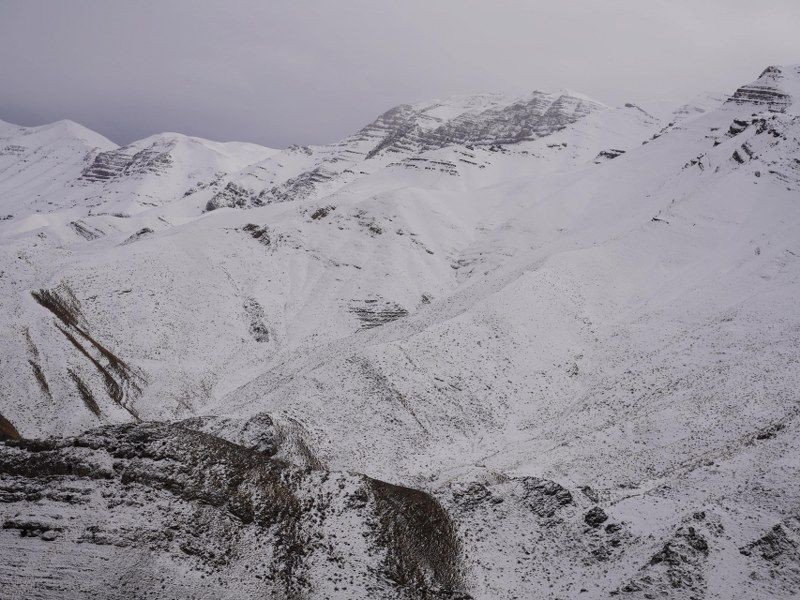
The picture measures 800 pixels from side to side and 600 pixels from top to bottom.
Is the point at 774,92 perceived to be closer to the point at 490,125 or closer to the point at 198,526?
→ the point at 490,125

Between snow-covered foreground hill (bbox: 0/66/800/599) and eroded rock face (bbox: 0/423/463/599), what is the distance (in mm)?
95

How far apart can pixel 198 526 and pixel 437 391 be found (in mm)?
22361

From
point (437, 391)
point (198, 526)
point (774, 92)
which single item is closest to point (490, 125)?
point (774, 92)

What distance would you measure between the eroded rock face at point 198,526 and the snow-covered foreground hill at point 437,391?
0.09 m

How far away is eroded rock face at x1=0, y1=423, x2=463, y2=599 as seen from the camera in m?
14.9

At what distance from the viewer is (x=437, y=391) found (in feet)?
121

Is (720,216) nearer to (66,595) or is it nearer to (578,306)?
(578,306)

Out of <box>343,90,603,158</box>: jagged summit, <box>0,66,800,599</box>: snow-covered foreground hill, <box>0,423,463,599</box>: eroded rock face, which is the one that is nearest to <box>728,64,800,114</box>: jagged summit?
<box>0,66,800,599</box>: snow-covered foreground hill

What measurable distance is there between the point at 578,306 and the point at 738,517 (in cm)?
3120

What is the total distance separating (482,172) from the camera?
10444cm

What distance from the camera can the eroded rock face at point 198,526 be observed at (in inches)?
586

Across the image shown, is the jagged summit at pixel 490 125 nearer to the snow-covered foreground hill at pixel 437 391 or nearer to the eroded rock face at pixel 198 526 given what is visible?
the snow-covered foreground hill at pixel 437 391

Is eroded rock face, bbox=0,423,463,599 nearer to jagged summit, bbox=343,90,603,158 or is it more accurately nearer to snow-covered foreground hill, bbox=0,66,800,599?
snow-covered foreground hill, bbox=0,66,800,599

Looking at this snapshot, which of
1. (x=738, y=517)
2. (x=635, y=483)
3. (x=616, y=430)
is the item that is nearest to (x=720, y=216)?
(x=616, y=430)
